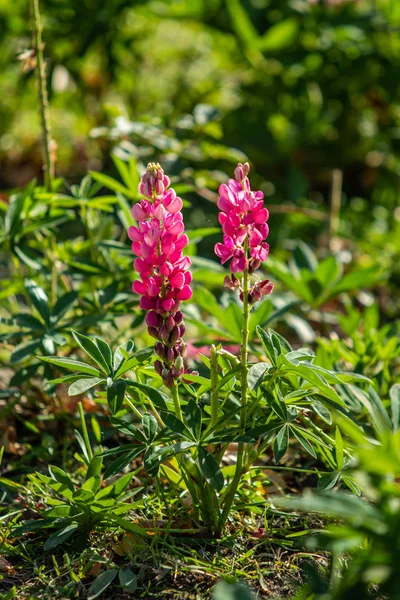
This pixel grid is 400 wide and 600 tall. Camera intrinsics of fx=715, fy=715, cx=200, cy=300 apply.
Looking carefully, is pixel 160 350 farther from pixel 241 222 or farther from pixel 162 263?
pixel 241 222

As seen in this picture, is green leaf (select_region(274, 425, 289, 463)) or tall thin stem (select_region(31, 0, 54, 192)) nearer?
green leaf (select_region(274, 425, 289, 463))

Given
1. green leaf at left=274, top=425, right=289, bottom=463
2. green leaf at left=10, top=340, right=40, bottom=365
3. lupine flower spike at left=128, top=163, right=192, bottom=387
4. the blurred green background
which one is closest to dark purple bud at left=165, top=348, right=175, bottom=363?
lupine flower spike at left=128, top=163, right=192, bottom=387

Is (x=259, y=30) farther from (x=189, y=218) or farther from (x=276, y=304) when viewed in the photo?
(x=276, y=304)

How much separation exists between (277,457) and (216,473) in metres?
0.12

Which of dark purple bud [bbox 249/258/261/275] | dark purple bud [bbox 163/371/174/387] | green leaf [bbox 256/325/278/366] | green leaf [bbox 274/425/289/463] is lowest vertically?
green leaf [bbox 274/425/289/463]

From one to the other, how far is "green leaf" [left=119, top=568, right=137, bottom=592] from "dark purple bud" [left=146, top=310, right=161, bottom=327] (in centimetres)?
46

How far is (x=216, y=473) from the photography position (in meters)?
1.24

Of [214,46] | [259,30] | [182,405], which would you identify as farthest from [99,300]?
[214,46]

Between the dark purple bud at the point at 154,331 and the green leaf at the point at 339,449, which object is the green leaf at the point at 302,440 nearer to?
the green leaf at the point at 339,449

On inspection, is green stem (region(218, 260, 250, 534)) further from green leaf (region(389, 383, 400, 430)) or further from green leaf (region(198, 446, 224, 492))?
green leaf (region(389, 383, 400, 430))

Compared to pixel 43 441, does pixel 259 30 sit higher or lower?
higher

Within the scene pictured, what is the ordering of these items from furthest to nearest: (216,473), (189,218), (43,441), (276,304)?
(189,218) → (276,304) → (43,441) → (216,473)

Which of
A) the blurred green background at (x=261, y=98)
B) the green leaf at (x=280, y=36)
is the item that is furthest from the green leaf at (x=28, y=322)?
the green leaf at (x=280, y=36)

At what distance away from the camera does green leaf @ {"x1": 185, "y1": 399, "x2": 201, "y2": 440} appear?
50.4 inches
